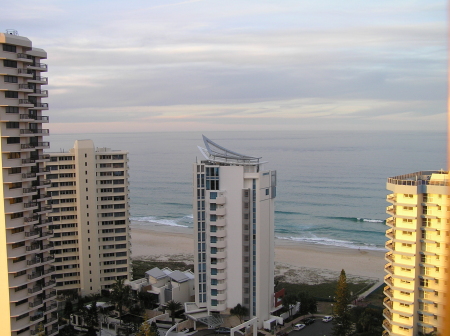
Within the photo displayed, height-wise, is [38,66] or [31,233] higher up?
[38,66]

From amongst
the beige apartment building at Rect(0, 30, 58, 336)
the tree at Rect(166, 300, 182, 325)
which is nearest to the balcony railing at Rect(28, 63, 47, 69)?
the beige apartment building at Rect(0, 30, 58, 336)

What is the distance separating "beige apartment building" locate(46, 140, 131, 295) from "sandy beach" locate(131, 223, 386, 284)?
10.9 m

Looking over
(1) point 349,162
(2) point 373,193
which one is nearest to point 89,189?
(2) point 373,193

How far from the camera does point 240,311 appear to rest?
76.5 feet

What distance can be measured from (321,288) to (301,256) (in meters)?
10.5

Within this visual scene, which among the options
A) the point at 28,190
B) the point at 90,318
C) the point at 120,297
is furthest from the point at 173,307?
the point at 28,190

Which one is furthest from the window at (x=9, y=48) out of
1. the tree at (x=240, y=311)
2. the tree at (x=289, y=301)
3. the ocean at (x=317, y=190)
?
the ocean at (x=317, y=190)

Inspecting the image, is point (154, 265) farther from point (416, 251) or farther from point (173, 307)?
point (416, 251)

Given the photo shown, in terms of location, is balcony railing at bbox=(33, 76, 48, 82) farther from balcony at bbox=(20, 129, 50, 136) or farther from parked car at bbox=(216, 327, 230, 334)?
parked car at bbox=(216, 327, 230, 334)

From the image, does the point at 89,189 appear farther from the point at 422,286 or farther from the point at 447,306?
the point at 447,306

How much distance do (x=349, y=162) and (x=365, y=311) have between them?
81.4 m

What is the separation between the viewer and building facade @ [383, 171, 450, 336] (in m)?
18.5

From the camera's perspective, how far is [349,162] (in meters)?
102

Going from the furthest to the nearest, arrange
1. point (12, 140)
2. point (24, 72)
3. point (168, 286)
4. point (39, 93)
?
point (168, 286)
point (39, 93)
point (24, 72)
point (12, 140)
